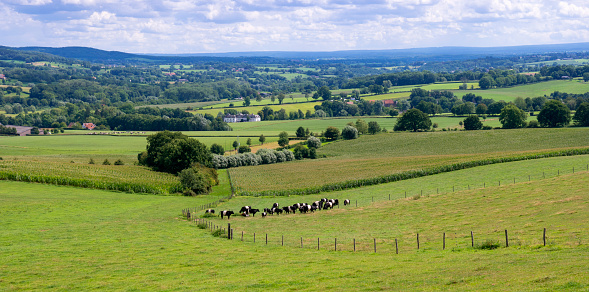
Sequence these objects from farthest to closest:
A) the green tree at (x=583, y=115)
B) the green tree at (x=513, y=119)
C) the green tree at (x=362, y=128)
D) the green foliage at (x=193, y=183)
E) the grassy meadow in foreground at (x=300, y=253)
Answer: the green tree at (x=362, y=128) < the green tree at (x=513, y=119) < the green tree at (x=583, y=115) < the green foliage at (x=193, y=183) < the grassy meadow in foreground at (x=300, y=253)

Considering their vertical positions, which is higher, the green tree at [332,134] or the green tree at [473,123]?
the green tree at [473,123]

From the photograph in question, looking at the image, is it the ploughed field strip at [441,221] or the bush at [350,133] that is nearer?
Result: the ploughed field strip at [441,221]

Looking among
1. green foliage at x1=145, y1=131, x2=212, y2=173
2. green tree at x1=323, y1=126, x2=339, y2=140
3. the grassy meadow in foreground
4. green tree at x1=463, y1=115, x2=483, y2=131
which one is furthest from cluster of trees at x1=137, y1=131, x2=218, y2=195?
green tree at x1=463, y1=115, x2=483, y2=131

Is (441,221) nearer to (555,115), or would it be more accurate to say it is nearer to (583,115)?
(555,115)

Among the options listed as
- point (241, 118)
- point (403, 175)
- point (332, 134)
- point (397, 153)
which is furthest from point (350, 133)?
point (241, 118)

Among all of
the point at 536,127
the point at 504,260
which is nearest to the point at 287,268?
the point at 504,260

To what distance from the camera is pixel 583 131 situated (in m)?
96.3

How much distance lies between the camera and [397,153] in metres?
96.2

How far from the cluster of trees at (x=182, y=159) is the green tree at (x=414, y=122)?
56198 mm

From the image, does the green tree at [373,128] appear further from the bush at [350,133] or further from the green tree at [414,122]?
the bush at [350,133]

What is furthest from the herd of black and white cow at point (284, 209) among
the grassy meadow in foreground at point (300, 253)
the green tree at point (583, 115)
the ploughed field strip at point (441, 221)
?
the green tree at point (583, 115)

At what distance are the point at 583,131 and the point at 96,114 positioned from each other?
170798 millimetres

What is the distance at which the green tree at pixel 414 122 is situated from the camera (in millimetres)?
123750

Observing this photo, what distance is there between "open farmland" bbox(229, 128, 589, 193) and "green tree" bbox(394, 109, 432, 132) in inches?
326
